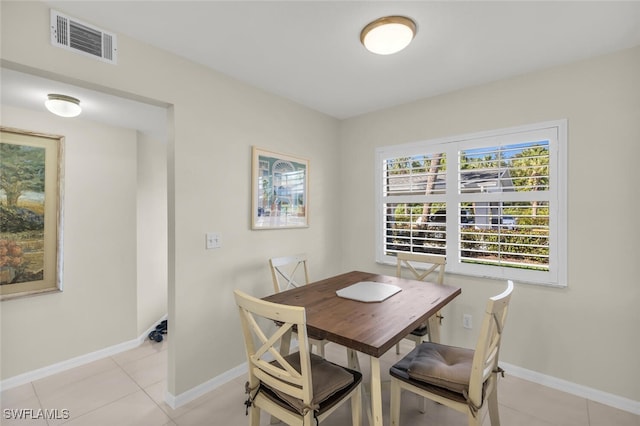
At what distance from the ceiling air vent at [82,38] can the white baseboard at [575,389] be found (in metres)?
3.68

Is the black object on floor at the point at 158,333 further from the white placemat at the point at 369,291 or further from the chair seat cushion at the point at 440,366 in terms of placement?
the chair seat cushion at the point at 440,366

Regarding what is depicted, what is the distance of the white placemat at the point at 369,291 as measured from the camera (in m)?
1.95

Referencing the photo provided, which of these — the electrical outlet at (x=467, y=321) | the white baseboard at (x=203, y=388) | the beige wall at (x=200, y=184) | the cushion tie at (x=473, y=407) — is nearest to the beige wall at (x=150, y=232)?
the beige wall at (x=200, y=184)

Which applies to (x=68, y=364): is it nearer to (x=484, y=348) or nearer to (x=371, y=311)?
(x=371, y=311)

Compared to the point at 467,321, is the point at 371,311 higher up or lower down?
higher up

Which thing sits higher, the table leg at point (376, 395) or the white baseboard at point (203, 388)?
the table leg at point (376, 395)

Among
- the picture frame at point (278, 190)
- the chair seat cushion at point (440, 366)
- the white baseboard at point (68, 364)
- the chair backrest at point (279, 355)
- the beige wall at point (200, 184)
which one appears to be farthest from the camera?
the picture frame at point (278, 190)

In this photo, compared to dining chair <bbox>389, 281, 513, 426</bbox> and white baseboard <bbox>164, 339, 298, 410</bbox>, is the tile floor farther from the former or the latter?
dining chair <bbox>389, 281, 513, 426</bbox>

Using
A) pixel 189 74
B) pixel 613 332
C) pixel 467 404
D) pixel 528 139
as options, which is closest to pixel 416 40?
pixel 528 139

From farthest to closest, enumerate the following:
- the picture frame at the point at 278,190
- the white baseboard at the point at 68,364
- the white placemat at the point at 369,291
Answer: the picture frame at the point at 278,190 < the white baseboard at the point at 68,364 < the white placemat at the point at 369,291

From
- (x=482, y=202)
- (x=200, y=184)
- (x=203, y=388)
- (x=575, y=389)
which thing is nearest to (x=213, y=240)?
(x=200, y=184)

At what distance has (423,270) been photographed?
2.88 metres

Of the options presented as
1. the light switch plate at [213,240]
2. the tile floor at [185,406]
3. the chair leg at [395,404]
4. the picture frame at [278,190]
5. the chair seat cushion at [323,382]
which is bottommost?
the tile floor at [185,406]

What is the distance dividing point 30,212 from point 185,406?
2.09 meters
